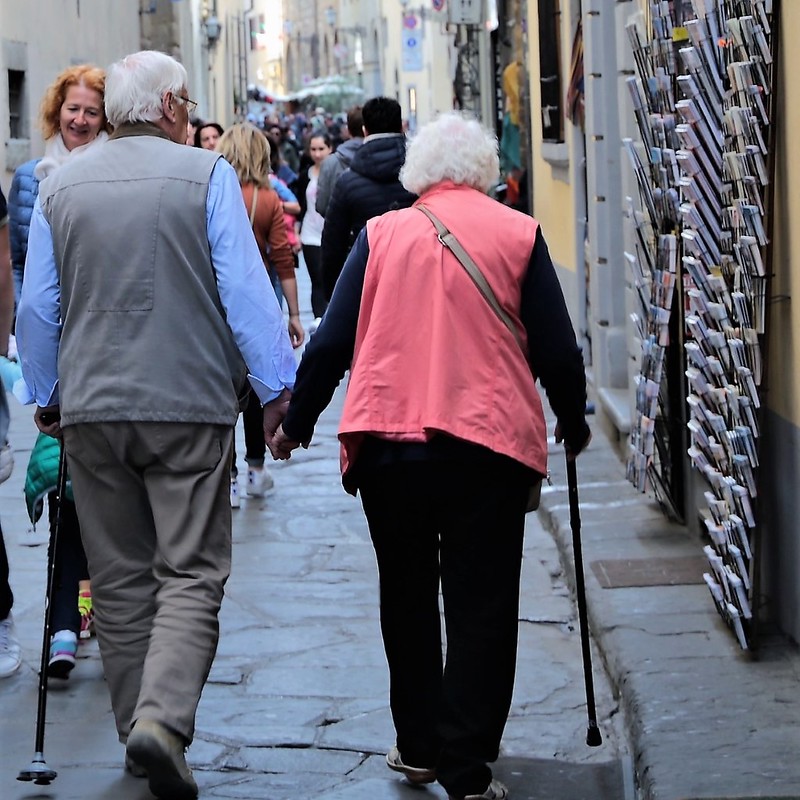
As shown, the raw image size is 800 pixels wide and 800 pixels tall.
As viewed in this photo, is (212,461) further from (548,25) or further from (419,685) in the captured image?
(548,25)

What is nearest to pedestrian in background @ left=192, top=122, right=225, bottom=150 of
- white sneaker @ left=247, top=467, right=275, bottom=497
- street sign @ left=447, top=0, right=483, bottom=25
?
white sneaker @ left=247, top=467, right=275, bottom=497

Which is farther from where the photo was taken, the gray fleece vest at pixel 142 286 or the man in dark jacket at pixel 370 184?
the man in dark jacket at pixel 370 184

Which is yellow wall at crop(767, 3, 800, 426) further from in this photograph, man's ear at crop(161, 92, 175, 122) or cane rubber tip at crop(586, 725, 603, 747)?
man's ear at crop(161, 92, 175, 122)

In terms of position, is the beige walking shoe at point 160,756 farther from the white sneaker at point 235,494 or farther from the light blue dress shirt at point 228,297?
the white sneaker at point 235,494

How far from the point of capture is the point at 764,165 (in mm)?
5207

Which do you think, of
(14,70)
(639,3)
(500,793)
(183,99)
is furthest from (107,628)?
(14,70)

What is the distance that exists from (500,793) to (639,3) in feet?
15.6

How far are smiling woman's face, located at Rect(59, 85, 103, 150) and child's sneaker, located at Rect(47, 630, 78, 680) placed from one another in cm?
161

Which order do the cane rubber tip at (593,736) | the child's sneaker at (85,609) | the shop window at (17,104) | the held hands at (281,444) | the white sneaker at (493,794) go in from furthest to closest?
1. the shop window at (17,104)
2. the child's sneaker at (85,609)
3. the cane rubber tip at (593,736)
4. the held hands at (281,444)
5. the white sneaker at (493,794)

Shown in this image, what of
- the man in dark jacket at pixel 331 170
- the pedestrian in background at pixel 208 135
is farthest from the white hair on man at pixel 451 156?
the pedestrian in background at pixel 208 135

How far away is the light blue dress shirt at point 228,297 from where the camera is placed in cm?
435

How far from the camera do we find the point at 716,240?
19.0ft

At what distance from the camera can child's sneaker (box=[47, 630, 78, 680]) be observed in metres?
5.50

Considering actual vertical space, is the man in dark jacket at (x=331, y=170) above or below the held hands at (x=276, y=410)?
above
